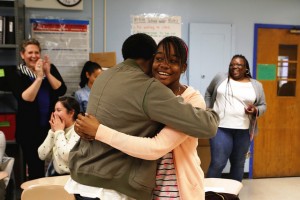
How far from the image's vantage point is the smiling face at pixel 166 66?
4.13 ft

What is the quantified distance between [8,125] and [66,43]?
1.07m

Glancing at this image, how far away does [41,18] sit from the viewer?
152 inches

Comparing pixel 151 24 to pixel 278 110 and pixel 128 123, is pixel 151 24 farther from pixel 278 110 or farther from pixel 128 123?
pixel 128 123

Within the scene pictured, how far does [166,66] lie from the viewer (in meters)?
1.26

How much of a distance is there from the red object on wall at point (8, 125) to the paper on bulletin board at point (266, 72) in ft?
9.57

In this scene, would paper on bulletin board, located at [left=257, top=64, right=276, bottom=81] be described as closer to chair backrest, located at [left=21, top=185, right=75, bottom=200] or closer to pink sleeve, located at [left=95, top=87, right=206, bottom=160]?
chair backrest, located at [left=21, top=185, right=75, bottom=200]

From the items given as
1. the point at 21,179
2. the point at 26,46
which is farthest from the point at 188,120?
the point at 21,179

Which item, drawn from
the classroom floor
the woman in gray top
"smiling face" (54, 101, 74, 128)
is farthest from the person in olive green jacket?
the classroom floor

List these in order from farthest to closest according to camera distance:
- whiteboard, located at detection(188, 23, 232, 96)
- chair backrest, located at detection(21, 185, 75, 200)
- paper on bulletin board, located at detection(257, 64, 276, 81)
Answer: paper on bulletin board, located at detection(257, 64, 276, 81), whiteboard, located at detection(188, 23, 232, 96), chair backrest, located at detection(21, 185, 75, 200)

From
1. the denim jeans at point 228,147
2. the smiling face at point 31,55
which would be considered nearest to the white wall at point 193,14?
the smiling face at point 31,55

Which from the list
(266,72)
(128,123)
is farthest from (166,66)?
(266,72)

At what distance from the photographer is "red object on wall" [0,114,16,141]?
11.5 feet

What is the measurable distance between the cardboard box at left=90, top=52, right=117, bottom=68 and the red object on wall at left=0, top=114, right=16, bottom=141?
105cm

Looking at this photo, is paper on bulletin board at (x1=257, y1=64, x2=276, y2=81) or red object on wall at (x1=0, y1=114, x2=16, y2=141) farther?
paper on bulletin board at (x1=257, y1=64, x2=276, y2=81)
